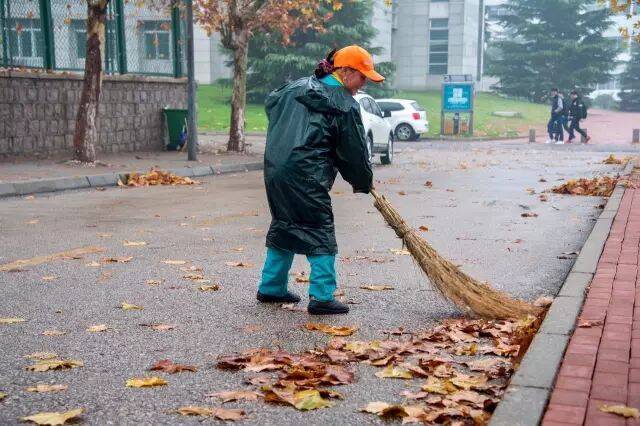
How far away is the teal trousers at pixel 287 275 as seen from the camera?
212 inches

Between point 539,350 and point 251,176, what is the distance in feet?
45.0

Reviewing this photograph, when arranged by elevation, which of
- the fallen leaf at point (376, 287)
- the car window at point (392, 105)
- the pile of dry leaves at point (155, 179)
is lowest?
the pile of dry leaves at point (155, 179)

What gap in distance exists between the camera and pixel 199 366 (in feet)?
14.0

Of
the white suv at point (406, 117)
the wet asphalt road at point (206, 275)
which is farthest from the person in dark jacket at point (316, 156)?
the white suv at point (406, 117)

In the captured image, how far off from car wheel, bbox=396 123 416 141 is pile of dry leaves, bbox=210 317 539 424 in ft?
96.5

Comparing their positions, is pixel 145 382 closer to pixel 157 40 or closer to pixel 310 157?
pixel 310 157

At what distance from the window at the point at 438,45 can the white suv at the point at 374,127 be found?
45.5 m

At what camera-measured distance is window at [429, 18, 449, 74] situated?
214ft

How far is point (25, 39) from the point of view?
18516mm

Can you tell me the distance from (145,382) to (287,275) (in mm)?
1834

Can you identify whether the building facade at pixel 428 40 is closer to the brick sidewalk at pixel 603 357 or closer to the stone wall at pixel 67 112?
the stone wall at pixel 67 112

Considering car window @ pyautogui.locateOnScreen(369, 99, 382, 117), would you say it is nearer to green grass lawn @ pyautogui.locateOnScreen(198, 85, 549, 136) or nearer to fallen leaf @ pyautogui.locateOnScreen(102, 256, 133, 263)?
fallen leaf @ pyautogui.locateOnScreen(102, 256, 133, 263)

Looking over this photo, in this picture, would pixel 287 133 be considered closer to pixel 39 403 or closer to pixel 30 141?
pixel 39 403

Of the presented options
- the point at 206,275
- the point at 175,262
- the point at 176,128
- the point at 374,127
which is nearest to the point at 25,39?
the point at 176,128
